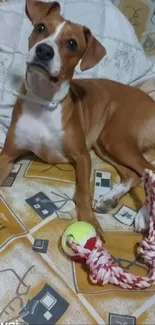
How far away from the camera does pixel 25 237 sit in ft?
5.24

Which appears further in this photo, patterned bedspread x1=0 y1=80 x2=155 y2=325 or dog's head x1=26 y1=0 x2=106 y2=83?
dog's head x1=26 y1=0 x2=106 y2=83

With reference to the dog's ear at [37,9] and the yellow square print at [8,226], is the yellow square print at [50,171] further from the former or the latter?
the dog's ear at [37,9]

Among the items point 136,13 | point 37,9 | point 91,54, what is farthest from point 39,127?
point 136,13

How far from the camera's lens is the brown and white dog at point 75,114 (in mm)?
1677

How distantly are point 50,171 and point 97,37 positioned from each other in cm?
86

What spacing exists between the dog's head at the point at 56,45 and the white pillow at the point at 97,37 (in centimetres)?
43

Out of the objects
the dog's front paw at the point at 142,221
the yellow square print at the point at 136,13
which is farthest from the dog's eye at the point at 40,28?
the yellow square print at the point at 136,13

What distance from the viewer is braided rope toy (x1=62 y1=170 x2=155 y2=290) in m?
1.43

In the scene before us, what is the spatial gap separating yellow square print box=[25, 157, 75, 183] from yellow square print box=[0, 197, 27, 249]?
0.25 m

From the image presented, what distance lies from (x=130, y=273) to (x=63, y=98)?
79cm

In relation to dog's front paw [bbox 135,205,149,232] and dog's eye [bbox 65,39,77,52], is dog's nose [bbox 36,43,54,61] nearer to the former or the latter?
dog's eye [bbox 65,39,77,52]

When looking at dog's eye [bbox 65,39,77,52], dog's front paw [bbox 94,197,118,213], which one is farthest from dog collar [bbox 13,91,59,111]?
dog's front paw [bbox 94,197,118,213]

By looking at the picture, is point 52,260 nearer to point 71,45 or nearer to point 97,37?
point 71,45

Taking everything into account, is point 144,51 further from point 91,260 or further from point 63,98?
point 91,260
